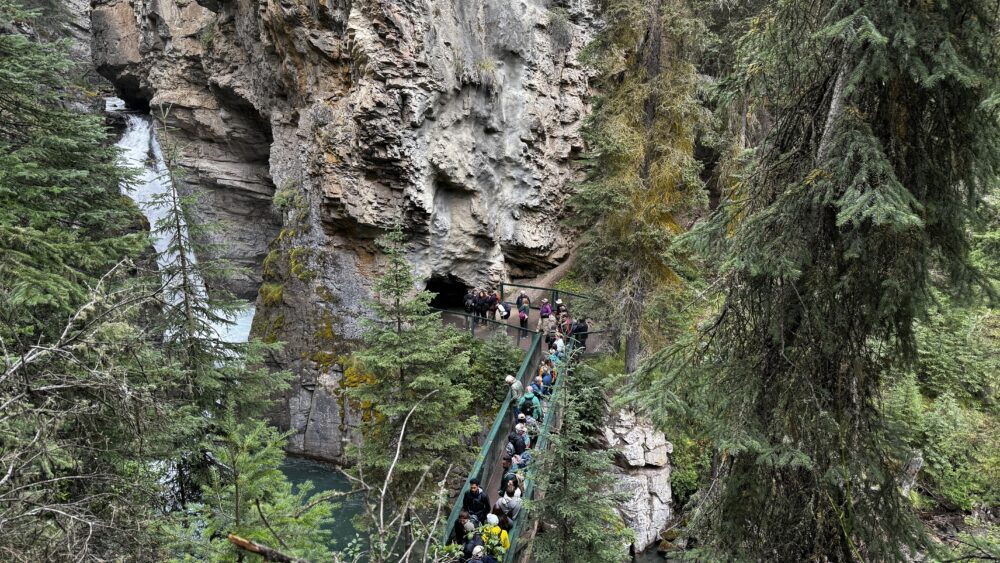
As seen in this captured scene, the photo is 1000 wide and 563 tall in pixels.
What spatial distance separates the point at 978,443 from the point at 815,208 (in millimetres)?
10913

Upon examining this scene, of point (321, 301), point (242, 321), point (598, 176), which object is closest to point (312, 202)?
point (321, 301)

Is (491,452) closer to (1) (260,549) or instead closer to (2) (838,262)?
(2) (838,262)

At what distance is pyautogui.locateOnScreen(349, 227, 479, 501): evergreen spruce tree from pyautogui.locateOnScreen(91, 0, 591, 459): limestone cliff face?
16.9ft

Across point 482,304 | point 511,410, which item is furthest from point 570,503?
point 482,304

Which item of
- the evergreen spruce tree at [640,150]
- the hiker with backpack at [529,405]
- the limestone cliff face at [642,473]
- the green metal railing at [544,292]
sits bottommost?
the limestone cliff face at [642,473]

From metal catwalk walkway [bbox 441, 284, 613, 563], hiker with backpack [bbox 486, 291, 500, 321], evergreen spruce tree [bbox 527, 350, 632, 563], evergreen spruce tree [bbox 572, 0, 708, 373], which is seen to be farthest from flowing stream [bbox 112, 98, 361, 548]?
evergreen spruce tree [bbox 572, 0, 708, 373]

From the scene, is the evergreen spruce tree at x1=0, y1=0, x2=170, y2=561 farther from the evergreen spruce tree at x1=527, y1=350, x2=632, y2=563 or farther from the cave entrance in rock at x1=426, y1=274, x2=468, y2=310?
the cave entrance in rock at x1=426, y1=274, x2=468, y2=310

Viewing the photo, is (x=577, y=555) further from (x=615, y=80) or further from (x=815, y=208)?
(x=615, y=80)

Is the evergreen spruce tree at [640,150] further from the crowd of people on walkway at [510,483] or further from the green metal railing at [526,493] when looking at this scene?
the green metal railing at [526,493]

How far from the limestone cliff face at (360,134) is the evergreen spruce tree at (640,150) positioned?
222 inches

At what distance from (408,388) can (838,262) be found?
329 inches

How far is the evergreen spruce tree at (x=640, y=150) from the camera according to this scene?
42.9ft

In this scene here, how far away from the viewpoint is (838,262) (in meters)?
5.12

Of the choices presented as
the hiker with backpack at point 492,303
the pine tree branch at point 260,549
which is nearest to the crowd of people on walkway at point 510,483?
the hiker with backpack at point 492,303
